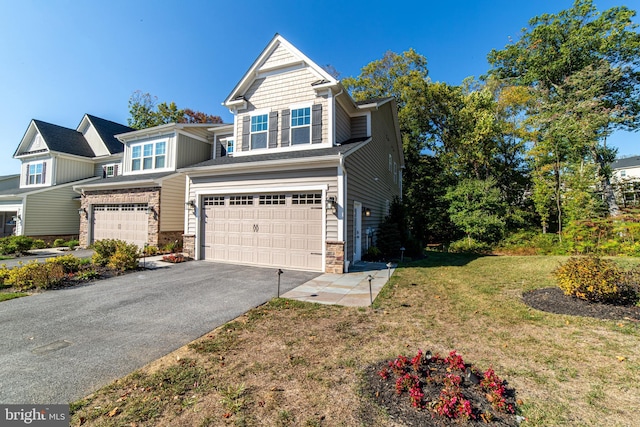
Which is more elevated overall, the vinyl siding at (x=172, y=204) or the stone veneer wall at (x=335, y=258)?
the vinyl siding at (x=172, y=204)

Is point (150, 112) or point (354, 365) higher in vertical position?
point (150, 112)

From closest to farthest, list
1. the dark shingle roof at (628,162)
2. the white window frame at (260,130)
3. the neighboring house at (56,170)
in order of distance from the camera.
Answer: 1. the white window frame at (260,130)
2. the neighboring house at (56,170)
3. the dark shingle roof at (628,162)

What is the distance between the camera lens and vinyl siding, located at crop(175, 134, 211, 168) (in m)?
14.8

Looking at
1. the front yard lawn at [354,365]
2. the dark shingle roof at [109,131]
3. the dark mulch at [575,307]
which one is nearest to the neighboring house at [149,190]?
the dark shingle roof at [109,131]

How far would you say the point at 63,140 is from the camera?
19.5 m

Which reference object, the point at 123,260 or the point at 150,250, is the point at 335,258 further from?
the point at 150,250

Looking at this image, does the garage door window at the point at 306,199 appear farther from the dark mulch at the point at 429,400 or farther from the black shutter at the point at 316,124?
the dark mulch at the point at 429,400

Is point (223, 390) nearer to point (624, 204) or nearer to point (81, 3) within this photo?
point (81, 3)

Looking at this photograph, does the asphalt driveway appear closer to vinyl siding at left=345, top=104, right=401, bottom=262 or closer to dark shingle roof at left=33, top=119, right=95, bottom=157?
vinyl siding at left=345, top=104, right=401, bottom=262

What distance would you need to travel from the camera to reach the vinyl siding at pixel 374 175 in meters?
9.36

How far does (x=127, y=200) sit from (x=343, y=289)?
1311 centimetres

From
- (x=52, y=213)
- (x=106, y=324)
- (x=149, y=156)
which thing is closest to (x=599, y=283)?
(x=106, y=324)

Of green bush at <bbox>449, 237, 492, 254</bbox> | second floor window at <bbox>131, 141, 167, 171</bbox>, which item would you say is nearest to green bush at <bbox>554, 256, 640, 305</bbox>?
green bush at <bbox>449, 237, 492, 254</bbox>

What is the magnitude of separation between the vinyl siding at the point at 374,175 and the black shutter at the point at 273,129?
3590 millimetres
